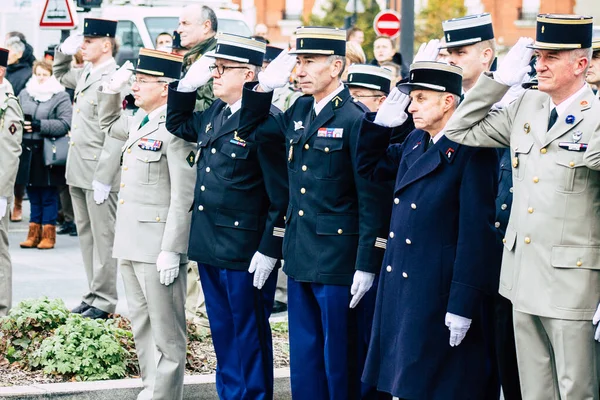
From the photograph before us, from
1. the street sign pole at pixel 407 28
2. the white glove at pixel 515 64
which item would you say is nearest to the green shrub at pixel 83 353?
the white glove at pixel 515 64

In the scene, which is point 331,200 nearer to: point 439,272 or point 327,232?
point 327,232

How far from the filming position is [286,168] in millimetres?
6527

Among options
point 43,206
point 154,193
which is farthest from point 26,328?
point 43,206

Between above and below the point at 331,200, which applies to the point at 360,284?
below

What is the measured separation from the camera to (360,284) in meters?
5.86

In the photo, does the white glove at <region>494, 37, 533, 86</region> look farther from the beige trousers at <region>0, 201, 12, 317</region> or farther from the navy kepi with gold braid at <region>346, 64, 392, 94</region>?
the beige trousers at <region>0, 201, 12, 317</region>

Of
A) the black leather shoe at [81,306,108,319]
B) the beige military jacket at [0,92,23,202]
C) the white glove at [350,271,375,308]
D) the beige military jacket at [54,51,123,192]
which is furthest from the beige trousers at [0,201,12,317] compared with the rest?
the white glove at [350,271,375,308]

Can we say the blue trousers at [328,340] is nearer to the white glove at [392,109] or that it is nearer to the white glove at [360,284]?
the white glove at [360,284]

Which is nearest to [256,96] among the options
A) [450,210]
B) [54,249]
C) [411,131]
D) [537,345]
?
[411,131]

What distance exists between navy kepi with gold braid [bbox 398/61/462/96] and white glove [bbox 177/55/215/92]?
1.70 m

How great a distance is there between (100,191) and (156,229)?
215 cm

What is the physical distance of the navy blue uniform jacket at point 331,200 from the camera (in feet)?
19.4

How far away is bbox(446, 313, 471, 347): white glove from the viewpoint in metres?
5.23

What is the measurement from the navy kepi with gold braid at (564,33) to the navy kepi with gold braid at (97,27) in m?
4.93
